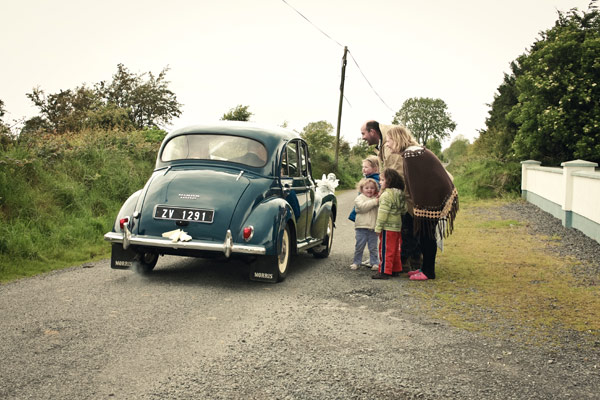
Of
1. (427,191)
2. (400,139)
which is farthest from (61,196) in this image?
(427,191)

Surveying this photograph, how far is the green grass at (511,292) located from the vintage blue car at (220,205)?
1.82 metres

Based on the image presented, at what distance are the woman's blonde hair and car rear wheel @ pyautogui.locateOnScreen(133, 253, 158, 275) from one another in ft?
11.1

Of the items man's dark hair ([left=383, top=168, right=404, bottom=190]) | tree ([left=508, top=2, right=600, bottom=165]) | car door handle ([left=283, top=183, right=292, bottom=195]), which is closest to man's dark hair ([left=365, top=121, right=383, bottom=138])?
man's dark hair ([left=383, top=168, right=404, bottom=190])

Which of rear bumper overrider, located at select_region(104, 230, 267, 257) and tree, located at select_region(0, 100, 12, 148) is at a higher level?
tree, located at select_region(0, 100, 12, 148)

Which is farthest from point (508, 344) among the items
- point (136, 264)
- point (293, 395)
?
point (136, 264)

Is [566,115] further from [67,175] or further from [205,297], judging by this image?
[205,297]

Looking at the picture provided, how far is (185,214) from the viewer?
6.63 m

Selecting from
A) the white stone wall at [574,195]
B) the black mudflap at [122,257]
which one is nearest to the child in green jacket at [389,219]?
the black mudflap at [122,257]

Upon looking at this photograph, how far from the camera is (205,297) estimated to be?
6258 millimetres

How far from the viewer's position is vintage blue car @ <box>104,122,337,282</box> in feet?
21.5

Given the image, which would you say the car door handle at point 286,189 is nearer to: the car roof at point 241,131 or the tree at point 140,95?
the car roof at point 241,131

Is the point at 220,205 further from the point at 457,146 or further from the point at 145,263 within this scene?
the point at 457,146

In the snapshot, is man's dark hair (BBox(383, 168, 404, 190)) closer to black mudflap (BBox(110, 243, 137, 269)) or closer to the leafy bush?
black mudflap (BBox(110, 243, 137, 269))

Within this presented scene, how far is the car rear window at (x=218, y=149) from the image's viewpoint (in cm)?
749
